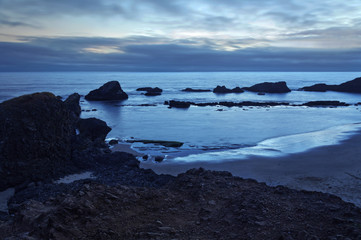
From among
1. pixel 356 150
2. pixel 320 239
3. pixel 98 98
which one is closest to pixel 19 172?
pixel 320 239

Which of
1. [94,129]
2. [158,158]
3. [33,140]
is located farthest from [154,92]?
[33,140]

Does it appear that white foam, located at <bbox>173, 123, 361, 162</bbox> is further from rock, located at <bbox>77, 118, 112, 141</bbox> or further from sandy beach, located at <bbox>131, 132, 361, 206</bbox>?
rock, located at <bbox>77, 118, 112, 141</bbox>

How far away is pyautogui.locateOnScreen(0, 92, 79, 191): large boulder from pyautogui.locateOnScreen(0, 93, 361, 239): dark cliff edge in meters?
0.05

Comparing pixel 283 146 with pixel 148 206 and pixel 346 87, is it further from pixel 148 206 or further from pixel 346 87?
pixel 346 87

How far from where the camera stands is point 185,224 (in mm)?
8742

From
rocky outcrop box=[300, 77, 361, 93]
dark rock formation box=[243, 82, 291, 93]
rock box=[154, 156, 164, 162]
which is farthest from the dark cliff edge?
rocky outcrop box=[300, 77, 361, 93]

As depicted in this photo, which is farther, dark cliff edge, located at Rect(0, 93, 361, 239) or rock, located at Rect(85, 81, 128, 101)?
rock, located at Rect(85, 81, 128, 101)

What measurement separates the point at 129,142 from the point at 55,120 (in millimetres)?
9444

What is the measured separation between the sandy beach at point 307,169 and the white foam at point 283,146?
1092 millimetres

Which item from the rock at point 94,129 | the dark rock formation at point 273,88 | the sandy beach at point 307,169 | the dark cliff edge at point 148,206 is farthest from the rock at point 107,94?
the dark cliff edge at point 148,206

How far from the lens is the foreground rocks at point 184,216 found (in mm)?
7925

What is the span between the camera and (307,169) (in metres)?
17.5

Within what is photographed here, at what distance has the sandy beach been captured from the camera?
573 inches

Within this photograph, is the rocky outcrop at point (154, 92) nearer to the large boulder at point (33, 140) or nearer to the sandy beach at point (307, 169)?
the sandy beach at point (307, 169)
